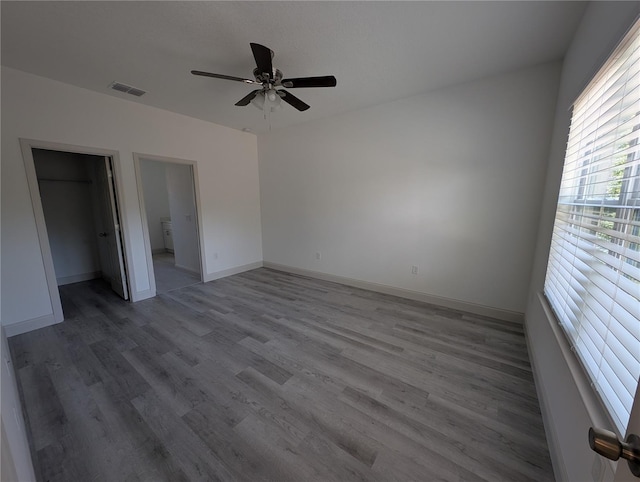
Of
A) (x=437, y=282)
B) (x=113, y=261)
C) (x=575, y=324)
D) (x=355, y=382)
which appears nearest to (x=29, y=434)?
(x=355, y=382)

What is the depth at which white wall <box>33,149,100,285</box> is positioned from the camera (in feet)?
13.3

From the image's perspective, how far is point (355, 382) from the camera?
1.97m

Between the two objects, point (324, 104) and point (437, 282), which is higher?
point (324, 104)

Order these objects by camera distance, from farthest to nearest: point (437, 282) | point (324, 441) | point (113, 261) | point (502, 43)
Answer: point (113, 261)
point (437, 282)
point (502, 43)
point (324, 441)

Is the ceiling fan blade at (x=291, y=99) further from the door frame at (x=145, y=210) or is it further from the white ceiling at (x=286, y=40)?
the door frame at (x=145, y=210)

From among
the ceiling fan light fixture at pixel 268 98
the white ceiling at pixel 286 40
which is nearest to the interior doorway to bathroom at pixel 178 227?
the white ceiling at pixel 286 40

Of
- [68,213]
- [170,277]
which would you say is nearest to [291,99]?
[170,277]

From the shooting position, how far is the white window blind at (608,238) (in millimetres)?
876

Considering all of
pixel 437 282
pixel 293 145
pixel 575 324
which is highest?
pixel 293 145

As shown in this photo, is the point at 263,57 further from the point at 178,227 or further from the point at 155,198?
the point at 155,198

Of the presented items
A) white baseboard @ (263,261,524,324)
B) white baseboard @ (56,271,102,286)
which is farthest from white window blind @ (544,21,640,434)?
white baseboard @ (56,271,102,286)

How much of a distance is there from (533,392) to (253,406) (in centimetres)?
214

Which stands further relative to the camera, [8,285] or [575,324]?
[8,285]

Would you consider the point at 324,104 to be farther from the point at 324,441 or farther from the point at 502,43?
the point at 324,441
